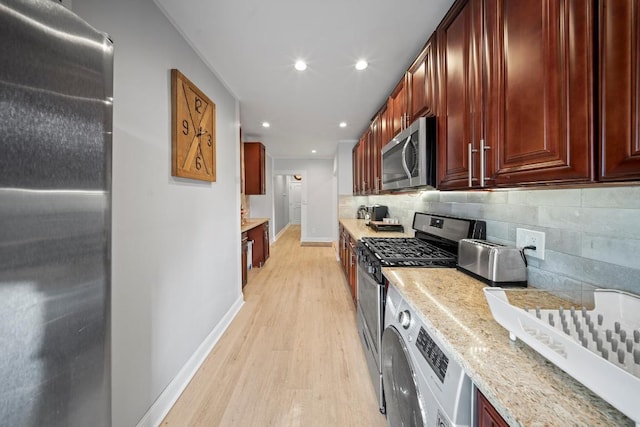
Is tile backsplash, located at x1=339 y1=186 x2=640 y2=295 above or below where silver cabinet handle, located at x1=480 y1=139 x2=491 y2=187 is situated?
below

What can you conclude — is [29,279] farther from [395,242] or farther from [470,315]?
[395,242]

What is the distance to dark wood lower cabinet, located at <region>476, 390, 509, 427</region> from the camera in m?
0.53

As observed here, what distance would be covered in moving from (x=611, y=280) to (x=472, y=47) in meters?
1.09

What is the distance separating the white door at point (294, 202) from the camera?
36.5 ft

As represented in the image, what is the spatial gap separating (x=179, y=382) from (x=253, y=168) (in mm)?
3451

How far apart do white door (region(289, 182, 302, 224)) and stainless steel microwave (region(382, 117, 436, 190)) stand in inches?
365

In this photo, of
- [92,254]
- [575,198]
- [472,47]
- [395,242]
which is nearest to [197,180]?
[92,254]

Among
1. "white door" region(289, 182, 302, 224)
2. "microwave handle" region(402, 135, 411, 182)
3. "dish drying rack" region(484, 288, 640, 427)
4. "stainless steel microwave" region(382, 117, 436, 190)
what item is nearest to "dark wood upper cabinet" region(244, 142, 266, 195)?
"stainless steel microwave" region(382, 117, 436, 190)

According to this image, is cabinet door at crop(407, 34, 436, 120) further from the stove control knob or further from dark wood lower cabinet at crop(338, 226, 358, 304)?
dark wood lower cabinet at crop(338, 226, 358, 304)

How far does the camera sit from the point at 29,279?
0.47 m

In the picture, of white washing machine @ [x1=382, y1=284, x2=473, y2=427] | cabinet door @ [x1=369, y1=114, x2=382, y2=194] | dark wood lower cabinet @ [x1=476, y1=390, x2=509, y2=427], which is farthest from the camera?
cabinet door @ [x1=369, y1=114, x2=382, y2=194]

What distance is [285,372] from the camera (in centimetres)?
181

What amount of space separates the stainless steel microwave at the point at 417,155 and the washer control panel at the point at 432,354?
95 centimetres

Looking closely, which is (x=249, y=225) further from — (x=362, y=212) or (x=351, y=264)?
(x=362, y=212)
